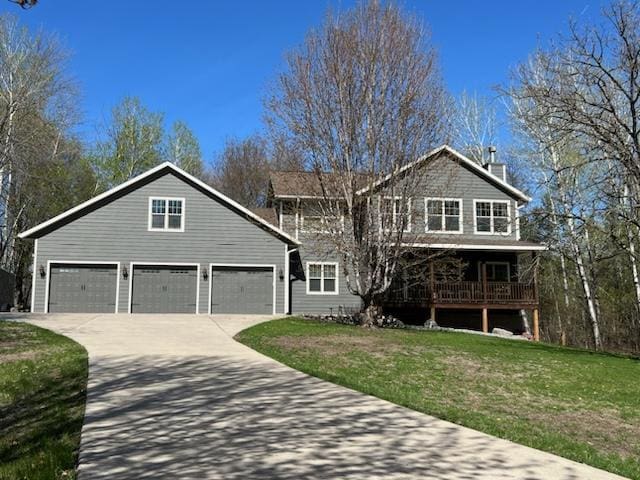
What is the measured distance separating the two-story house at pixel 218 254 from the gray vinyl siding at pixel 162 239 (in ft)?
0.12

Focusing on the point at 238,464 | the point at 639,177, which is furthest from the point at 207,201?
the point at 238,464

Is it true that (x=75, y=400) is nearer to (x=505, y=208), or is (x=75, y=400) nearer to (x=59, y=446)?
(x=59, y=446)

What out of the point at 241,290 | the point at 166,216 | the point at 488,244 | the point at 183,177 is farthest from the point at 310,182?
the point at 488,244

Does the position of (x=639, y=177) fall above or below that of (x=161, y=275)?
above

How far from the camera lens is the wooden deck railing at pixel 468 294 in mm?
22422

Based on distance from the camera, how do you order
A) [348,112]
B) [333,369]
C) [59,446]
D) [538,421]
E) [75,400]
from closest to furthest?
[59,446]
[75,400]
[538,421]
[333,369]
[348,112]

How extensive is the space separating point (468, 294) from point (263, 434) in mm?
18069

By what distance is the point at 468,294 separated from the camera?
22531 mm

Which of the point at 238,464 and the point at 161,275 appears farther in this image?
the point at 161,275

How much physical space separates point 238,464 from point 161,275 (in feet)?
56.9

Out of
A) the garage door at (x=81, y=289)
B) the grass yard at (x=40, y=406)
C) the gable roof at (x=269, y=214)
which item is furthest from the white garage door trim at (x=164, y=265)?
the grass yard at (x=40, y=406)

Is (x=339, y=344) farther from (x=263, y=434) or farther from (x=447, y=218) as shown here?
(x=447, y=218)

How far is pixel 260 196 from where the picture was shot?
40.6 meters

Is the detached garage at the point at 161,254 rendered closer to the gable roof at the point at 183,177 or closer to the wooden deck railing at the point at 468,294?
the gable roof at the point at 183,177
